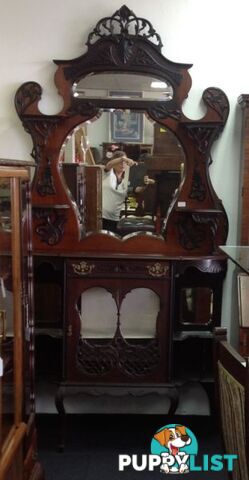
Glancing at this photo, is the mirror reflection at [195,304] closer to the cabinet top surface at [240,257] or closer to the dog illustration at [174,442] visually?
the dog illustration at [174,442]

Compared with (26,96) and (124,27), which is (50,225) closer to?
(26,96)

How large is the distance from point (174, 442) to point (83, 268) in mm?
879

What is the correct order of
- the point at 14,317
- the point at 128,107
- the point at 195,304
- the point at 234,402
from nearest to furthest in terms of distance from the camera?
1. the point at 234,402
2. the point at 14,317
3. the point at 128,107
4. the point at 195,304

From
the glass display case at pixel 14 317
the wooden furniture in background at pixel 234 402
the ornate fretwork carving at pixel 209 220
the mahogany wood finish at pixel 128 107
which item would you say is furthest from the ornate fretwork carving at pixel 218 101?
the wooden furniture in background at pixel 234 402

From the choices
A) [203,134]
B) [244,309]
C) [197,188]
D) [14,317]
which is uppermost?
[203,134]

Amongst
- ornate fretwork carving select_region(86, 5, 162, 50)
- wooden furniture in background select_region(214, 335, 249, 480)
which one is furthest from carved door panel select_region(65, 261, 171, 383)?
ornate fretwork carving select_region(86, 5, 162, 50)

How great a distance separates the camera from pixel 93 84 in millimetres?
2510

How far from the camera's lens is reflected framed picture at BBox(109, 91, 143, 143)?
98.5 inches

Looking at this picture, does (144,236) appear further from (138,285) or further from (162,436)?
(162,436)

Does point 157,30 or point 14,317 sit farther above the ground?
point 157,30

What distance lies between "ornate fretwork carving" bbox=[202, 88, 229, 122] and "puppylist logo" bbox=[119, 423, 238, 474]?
154 cm

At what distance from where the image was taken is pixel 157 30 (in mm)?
2510

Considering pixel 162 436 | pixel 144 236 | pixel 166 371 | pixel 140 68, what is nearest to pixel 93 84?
pixel 140 68

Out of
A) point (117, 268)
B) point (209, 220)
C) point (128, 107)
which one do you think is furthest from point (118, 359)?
point (128, 107)
